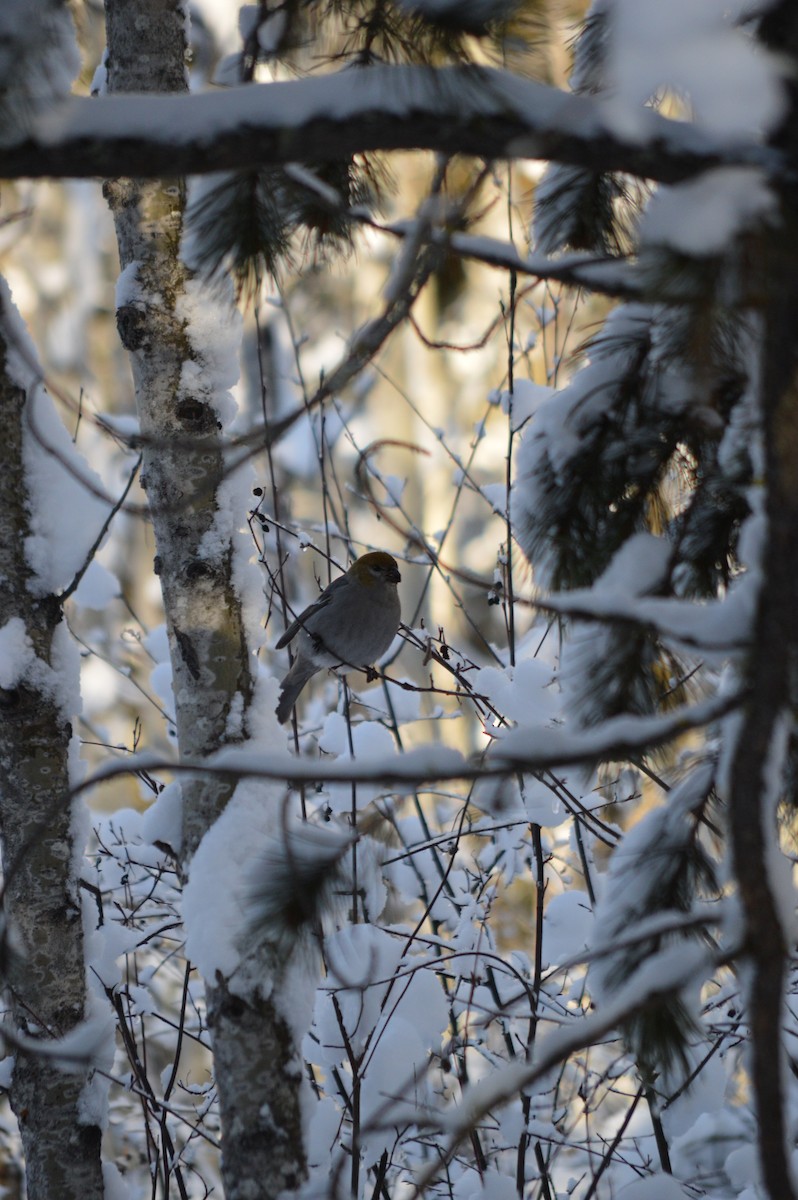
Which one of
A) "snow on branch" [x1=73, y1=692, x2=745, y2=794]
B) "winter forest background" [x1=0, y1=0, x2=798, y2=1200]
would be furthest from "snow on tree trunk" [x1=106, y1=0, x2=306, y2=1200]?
"snow on branch" [x1=73, y1=692, x2=745, y2=794]

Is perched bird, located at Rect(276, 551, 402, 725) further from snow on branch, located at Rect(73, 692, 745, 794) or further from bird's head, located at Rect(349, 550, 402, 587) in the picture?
snow on branch, located at Rect(73, 692, 745, 794)

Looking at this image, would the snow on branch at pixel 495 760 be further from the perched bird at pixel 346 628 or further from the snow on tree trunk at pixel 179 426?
the perched bird at pixel 346 628

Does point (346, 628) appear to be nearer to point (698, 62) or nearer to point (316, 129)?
point (316, 129)

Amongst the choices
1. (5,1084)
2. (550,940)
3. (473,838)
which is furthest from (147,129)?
(473,838)

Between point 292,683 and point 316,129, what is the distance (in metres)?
3.17

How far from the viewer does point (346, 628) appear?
4.13 metres

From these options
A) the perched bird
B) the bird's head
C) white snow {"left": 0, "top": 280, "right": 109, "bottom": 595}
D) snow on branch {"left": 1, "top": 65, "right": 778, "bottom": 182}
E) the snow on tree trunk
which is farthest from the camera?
the bird's head

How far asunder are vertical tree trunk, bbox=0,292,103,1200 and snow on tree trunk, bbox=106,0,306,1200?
1.01 ft

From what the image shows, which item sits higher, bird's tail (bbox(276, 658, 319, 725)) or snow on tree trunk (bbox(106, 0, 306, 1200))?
bird's tail (bbox(276, 658, 319, 725))

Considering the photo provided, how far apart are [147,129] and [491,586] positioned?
74 centimetres

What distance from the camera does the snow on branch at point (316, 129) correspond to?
1.12 m

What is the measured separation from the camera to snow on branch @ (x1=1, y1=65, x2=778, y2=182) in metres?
1.12

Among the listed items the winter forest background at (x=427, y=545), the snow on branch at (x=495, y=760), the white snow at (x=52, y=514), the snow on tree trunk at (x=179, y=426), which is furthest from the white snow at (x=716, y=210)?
the white snow at (x=52, y=514)

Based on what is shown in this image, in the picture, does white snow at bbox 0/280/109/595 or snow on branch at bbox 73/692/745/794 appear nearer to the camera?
snow on branch at bbox 73/692/745/794
